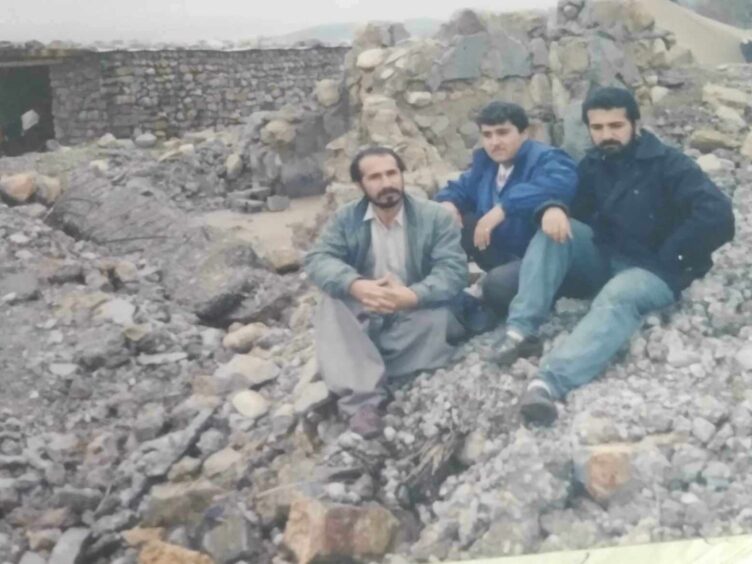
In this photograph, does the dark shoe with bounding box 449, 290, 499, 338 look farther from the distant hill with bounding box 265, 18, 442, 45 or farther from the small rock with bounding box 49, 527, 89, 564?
the small rock with bounding box 49, 527, 89, 564

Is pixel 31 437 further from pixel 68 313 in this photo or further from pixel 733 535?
pixel 733 535

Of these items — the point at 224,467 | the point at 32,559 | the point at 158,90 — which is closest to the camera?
the point at 32,559

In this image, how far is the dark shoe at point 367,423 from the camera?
1650 mm

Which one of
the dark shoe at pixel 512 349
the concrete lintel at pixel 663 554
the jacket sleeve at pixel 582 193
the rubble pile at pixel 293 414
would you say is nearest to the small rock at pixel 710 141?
the rubble pile at pixel 293 414

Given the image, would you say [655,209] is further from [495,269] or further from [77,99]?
[77,99]

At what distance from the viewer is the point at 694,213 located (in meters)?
1.65

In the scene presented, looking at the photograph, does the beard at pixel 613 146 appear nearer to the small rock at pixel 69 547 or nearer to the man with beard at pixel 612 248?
the man with beard at pixel 612 248

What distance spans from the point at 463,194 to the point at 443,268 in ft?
0.48

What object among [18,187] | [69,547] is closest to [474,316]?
[69,547]

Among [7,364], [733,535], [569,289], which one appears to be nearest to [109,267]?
[7,364]

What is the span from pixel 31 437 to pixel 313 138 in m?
0.79

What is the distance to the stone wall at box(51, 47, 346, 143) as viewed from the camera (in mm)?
1690

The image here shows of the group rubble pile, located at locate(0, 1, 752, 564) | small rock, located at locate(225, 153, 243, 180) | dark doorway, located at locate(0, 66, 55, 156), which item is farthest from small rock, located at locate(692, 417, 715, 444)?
dark doorway, located at locate(0, 66, 55, 156)

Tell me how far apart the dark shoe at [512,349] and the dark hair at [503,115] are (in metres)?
0.36
